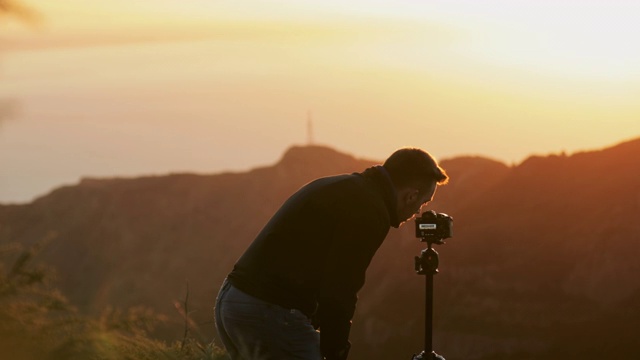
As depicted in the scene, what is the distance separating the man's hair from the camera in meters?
4.55

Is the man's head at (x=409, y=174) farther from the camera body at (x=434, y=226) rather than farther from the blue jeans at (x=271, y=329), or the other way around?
the camera body at (x=434, y=226)

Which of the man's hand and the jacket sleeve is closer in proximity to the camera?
the jacket sleeve

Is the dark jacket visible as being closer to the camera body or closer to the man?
the man

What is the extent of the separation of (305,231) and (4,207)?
9901 centimetres

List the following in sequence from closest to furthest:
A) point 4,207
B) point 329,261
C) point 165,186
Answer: point 329,261
point 165,186
point 4,207

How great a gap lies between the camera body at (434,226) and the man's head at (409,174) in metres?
2.38

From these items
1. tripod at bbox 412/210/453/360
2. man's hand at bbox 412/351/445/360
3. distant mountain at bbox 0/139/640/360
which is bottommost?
man's hand at bbox 412/351/445/360

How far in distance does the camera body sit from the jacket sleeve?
270cm

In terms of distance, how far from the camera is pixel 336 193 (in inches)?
172

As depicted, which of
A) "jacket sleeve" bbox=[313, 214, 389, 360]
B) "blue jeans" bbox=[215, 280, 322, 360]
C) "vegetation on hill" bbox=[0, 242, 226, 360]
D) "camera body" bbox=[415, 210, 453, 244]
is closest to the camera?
"vegetation on hill" bbox=[0, 242, 226, 360]

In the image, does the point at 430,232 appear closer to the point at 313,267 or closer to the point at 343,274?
the point at 313,267

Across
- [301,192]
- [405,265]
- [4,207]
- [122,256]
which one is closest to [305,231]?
[301,192]

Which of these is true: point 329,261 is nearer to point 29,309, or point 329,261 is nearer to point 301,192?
point 301,192

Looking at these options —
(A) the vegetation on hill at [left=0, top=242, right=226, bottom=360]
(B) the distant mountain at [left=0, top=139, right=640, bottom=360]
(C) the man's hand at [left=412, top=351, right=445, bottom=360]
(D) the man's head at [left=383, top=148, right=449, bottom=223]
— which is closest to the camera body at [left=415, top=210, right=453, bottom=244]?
(C) the man's hand at [left=412, top=351, right=445, bottom=360]
